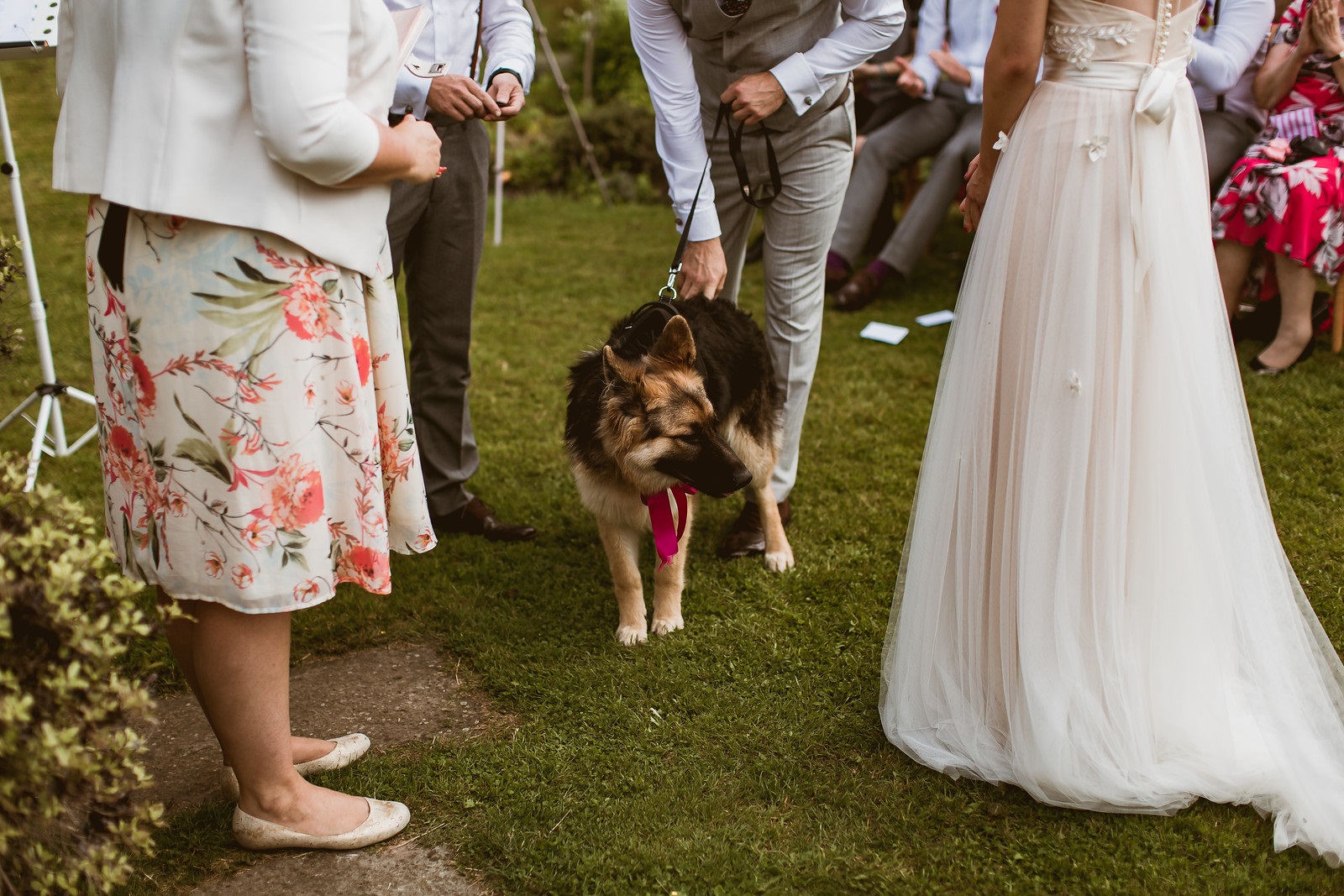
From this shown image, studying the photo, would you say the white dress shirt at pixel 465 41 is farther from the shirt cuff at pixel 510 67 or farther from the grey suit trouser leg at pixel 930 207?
the grey suit trouser leg at pixel 930 207

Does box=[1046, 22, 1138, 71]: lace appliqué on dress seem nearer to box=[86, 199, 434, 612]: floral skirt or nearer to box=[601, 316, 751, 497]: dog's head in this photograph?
box=[601, 316, 751, 497]: dog's head

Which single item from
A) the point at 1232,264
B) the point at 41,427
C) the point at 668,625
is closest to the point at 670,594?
the point at 668,625

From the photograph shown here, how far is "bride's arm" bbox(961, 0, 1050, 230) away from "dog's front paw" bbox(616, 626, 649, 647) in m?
1.67

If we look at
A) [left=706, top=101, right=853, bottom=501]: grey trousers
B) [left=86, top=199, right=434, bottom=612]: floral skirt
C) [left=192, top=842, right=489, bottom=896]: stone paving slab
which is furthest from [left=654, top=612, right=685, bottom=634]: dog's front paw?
[left=86, top=199, right=434, bottom=612]: floral skirt

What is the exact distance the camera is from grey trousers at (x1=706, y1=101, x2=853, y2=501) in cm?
345

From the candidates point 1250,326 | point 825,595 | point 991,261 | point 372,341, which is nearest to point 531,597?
point 825,595

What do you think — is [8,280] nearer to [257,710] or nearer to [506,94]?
[257,710]

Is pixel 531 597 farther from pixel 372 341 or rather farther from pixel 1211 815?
pixel 1211 815

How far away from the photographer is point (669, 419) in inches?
116

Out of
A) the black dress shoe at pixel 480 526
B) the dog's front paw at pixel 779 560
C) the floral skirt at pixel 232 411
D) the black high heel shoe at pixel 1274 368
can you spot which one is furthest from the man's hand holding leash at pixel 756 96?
the black high heel shoe at pixel 1274 368

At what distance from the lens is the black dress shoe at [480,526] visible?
392cm

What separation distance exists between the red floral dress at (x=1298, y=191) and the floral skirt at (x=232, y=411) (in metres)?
4.68

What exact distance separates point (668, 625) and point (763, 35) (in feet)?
6.29

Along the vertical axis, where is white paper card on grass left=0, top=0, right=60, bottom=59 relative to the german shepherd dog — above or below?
above
